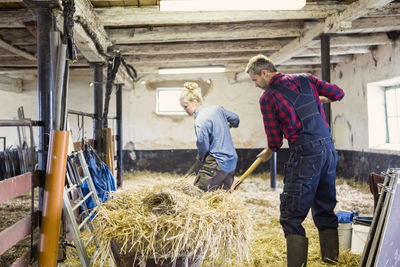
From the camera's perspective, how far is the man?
2.30 m

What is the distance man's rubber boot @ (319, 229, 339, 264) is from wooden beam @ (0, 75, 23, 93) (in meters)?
7.20

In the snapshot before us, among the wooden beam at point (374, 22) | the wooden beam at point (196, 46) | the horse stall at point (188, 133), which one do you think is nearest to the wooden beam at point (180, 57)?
the horse stall at point (188, 133)

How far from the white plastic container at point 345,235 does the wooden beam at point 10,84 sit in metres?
7.18

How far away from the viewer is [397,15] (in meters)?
3.95

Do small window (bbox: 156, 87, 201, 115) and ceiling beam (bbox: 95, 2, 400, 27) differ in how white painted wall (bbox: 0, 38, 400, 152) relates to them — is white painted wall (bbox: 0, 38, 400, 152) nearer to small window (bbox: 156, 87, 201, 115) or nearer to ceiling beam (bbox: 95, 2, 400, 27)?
small window (bbox: 156, 87, 201, 115)

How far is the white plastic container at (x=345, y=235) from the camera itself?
2.98m

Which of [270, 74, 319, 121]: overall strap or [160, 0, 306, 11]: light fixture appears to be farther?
[160, 0, 306, 11]: light fixture

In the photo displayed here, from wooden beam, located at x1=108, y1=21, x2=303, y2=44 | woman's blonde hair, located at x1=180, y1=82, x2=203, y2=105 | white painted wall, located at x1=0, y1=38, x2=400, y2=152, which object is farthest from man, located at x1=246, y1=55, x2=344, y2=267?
white painted wall, located at x1=0, y1=38, x2=400, y2=152

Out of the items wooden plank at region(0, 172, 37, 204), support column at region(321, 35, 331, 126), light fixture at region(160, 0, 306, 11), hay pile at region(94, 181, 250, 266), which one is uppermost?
light fixture at region(160, 0, 306, 11)

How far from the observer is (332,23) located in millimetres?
3848

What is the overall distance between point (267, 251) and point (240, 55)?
3963 millimetres

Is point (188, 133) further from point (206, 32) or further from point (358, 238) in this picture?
point (358, 238)

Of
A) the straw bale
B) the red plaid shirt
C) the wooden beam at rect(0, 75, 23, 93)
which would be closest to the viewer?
the red plaid shirt

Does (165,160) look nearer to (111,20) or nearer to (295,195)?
(111,20)
